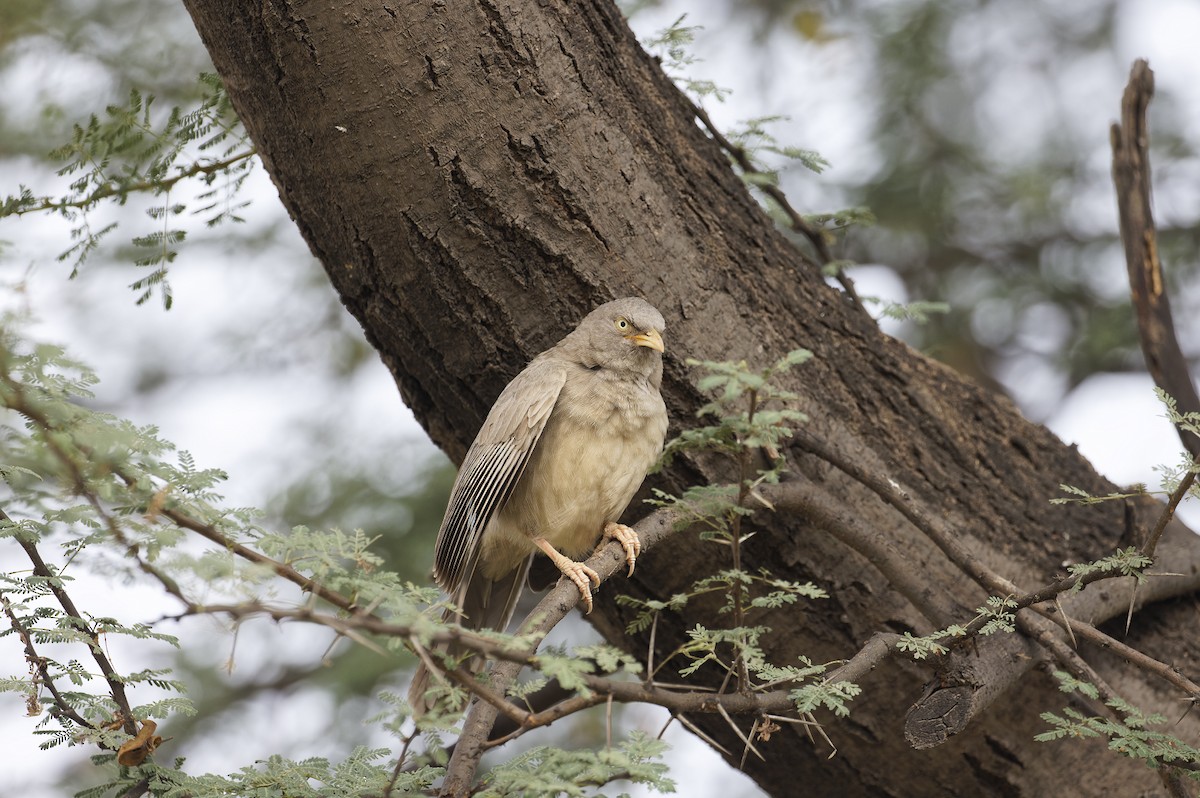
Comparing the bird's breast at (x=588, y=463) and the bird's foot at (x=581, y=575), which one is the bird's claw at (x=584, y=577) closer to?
the bird's foot at (x=581, y=575)

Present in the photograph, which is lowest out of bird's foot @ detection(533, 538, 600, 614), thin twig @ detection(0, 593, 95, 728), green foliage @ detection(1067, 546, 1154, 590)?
green foliage @ detection(1067, 546, 1154, 590)

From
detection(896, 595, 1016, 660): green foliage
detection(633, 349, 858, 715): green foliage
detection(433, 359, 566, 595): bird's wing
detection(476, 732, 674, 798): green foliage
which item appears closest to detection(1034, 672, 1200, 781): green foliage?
detection(896, 595, 1016, 660): green foliage

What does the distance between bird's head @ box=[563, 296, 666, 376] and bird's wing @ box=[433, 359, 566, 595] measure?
0.34 ft

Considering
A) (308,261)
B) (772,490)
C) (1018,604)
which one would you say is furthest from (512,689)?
(308,261)

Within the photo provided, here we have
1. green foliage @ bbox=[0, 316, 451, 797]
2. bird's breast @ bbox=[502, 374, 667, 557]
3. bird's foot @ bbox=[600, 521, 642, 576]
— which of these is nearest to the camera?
green foliage @ bbox=[0, 316, 451, 797]

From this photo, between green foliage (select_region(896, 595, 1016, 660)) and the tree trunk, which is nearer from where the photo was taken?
green foliage (select_region(896, 595, 1016, 660))

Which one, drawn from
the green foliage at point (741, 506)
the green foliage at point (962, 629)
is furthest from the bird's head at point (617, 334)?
the green foliage at point (962, 629)

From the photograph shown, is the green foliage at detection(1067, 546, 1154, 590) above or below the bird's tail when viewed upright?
above

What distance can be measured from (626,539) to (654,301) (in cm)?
72

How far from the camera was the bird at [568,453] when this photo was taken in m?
3.38

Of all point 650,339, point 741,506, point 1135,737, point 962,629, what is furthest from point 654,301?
point 1135,737

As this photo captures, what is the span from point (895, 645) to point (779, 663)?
2.36 ft

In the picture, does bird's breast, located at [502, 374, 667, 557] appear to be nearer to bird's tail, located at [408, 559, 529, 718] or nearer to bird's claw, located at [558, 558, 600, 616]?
bird's claw, located at [558, 558, 600, 616]

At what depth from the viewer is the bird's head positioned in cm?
335
